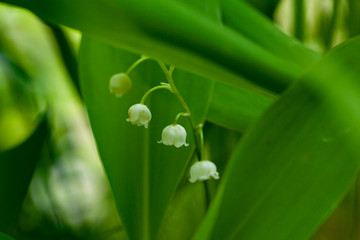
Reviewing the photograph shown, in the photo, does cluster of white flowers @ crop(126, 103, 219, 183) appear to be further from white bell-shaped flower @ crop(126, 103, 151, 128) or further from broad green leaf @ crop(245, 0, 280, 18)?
broad green leaf @ crop(245, 0, 280, 18)

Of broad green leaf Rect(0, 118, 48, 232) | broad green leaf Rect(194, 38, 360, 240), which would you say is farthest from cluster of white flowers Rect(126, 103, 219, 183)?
broad green leaf Rect(0, 118, 48, 232)

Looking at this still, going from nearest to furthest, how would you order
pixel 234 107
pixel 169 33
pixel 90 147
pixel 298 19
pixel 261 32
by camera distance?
1. pixel 169 33
2. pixel 261 32
3. pixel 234 107
4. pixel 298 19
5. pixel 90 147

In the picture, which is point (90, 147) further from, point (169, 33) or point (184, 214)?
point (169, 33)

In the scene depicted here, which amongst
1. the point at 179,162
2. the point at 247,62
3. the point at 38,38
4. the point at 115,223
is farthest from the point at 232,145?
the point at 38,38

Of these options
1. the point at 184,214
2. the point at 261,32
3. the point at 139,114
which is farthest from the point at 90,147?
the point at 261,32

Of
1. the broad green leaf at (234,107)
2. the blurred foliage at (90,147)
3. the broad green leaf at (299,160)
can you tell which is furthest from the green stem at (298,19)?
the broad green leaf at (299,160)

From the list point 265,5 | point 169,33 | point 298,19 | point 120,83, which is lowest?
point 169,33
